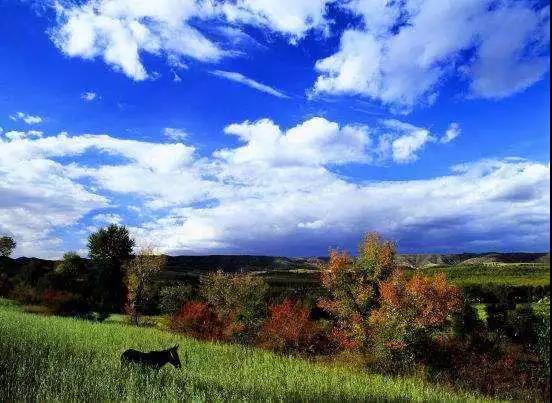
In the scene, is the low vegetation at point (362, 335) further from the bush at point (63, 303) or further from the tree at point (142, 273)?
the bush at point (63, 303)

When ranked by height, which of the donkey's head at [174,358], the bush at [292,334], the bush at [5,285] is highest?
the bush at [5,285]

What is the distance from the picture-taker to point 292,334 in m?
27.6

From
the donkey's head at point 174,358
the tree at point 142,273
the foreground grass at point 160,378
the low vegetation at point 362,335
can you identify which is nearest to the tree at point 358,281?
the low vegetation at point 362,335

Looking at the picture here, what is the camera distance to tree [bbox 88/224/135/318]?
55.6 metres

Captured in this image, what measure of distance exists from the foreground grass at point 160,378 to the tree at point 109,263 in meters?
29.6

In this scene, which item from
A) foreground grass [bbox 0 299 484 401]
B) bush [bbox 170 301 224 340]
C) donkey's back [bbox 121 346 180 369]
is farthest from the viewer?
bush [bbox 170 301 224 340]

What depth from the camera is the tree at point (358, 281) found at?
26.3 m

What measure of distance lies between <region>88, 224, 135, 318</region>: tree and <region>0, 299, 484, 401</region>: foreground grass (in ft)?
97.2

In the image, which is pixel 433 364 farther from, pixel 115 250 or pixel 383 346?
pixel 115 250

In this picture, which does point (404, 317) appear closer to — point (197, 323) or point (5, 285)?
point (197, 323)

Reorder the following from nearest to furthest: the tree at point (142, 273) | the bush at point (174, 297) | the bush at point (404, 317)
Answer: the bush at point (404, 317) < the bush at point (174, 297) < the tree at point (142, 273)

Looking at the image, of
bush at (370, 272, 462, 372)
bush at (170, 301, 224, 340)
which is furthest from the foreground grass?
bush at (170, 301, 224, 340)

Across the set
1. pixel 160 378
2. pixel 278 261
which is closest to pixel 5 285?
pixel 160 378

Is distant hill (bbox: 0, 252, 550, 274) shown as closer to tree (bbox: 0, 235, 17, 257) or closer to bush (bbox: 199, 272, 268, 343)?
tree (bbox: 0, 235, 17, 257)
